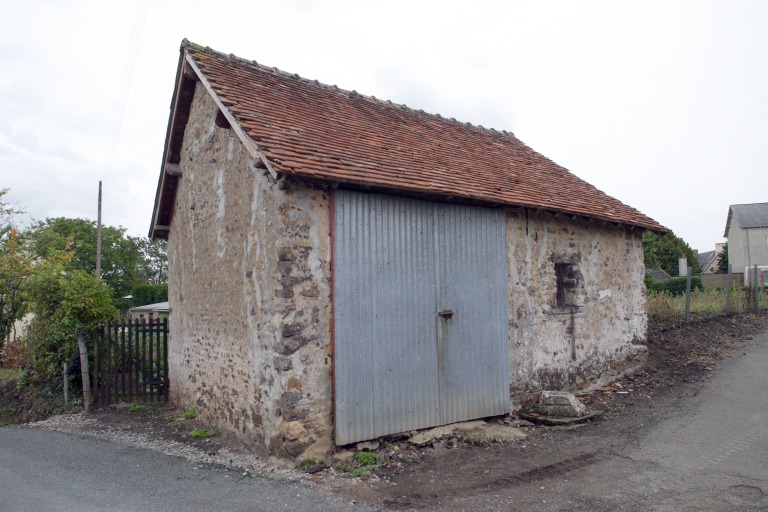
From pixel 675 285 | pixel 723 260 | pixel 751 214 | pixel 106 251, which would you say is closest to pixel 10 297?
pixel 675 285

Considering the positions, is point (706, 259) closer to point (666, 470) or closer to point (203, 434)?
point (666, 470)

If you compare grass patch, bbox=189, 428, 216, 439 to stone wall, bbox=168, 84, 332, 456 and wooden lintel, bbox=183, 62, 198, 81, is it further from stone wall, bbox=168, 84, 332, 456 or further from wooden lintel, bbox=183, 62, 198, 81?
wooden lintel, bbox=183, 62, 198, 81

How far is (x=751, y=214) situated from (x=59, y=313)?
146 ft

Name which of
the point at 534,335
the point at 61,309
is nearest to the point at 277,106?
the point at 534,335

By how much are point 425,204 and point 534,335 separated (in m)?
3.20

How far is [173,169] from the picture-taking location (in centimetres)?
988

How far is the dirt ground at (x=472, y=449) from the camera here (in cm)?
571

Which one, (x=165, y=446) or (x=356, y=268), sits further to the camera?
(x=165, y=446)

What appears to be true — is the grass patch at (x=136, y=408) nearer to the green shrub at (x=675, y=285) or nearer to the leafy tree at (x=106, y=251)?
the green shrub at (x=675, y=285)

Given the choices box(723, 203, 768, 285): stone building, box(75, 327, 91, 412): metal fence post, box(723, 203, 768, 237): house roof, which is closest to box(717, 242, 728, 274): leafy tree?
box(723, 203, 768, 285): stone building

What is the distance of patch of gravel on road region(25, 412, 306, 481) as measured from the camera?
6293mm

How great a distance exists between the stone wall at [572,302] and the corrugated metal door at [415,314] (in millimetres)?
516

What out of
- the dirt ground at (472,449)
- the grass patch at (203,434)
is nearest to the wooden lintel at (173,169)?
the dirt ground at (472,449)

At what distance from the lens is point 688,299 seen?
575 inches
